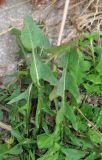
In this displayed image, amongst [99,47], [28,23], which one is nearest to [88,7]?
[99,47]

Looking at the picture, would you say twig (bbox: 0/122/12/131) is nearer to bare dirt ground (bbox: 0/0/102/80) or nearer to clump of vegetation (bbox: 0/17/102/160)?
clump of vegetation (bbox: 0/17/102/160)

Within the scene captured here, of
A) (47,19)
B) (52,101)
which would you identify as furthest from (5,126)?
(47,19)

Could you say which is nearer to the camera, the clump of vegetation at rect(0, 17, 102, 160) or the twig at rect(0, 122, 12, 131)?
the clump of vegetation at rect(0, 17, 102, 160)

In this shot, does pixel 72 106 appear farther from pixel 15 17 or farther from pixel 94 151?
pixel 15 17

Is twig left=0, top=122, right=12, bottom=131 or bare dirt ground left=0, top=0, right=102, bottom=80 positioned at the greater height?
bare dirt ground left=0, top=0, right=102, bottom=80

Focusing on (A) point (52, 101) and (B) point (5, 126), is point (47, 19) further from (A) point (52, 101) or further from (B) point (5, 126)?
(B) point (5, 126)

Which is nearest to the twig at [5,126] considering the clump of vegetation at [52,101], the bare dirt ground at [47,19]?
the clump of vegetation at [52,101]

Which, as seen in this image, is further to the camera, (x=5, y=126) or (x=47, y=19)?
(x=47, y=19)

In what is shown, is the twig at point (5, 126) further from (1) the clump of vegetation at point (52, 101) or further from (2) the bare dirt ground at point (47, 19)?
(2) the bare dirt ground at point (47, 19)

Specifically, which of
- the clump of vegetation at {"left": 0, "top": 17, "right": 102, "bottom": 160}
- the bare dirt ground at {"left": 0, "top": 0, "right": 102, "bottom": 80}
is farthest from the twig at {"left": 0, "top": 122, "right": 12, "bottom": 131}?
the bare dirt ground at {"left": 0, "top": 0, "right": 102, "bottom": 80}
